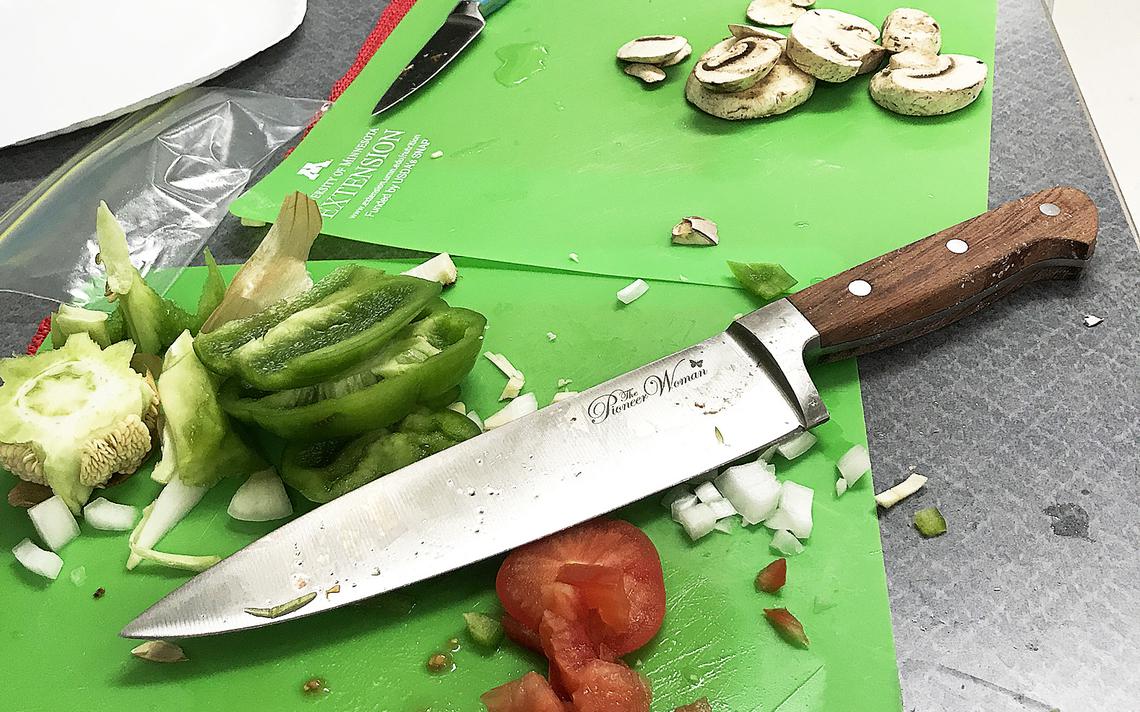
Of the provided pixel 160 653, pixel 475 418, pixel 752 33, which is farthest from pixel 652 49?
pixel 160 653

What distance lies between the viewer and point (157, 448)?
139cm

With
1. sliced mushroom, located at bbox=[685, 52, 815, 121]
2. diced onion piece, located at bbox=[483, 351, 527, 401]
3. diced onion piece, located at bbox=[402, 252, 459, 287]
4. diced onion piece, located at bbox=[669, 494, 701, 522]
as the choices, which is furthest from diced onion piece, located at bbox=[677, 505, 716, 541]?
sliced mushroom, located at bbox=[685, 52, 815, 121]

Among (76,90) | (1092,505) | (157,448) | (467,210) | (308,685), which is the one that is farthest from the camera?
(76,90)

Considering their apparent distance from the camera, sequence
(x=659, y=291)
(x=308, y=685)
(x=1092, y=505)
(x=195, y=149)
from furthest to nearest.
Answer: (x=195, y=149) → (x=659, y=291) → (x=1092, y=505) → (x=308, y=685)

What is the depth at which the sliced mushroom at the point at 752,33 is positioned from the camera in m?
1.92

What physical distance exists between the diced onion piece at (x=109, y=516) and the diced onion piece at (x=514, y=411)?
513mm

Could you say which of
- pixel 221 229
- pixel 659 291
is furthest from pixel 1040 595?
pixel 221 229

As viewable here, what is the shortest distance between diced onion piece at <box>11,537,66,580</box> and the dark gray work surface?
55cm

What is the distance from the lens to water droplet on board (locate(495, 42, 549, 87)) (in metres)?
2.04

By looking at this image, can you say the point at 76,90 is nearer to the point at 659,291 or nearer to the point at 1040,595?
the point at 659,291

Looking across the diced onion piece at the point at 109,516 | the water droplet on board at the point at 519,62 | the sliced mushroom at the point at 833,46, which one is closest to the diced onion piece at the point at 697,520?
the diced onion piece at the point at 109,516

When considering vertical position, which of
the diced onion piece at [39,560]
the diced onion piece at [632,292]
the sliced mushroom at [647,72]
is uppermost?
the sliced mushroom at [647,72]

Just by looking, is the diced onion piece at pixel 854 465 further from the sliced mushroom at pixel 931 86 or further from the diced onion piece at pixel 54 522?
the diced onion piece at pixel 54 522

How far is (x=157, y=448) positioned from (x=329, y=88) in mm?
1151
